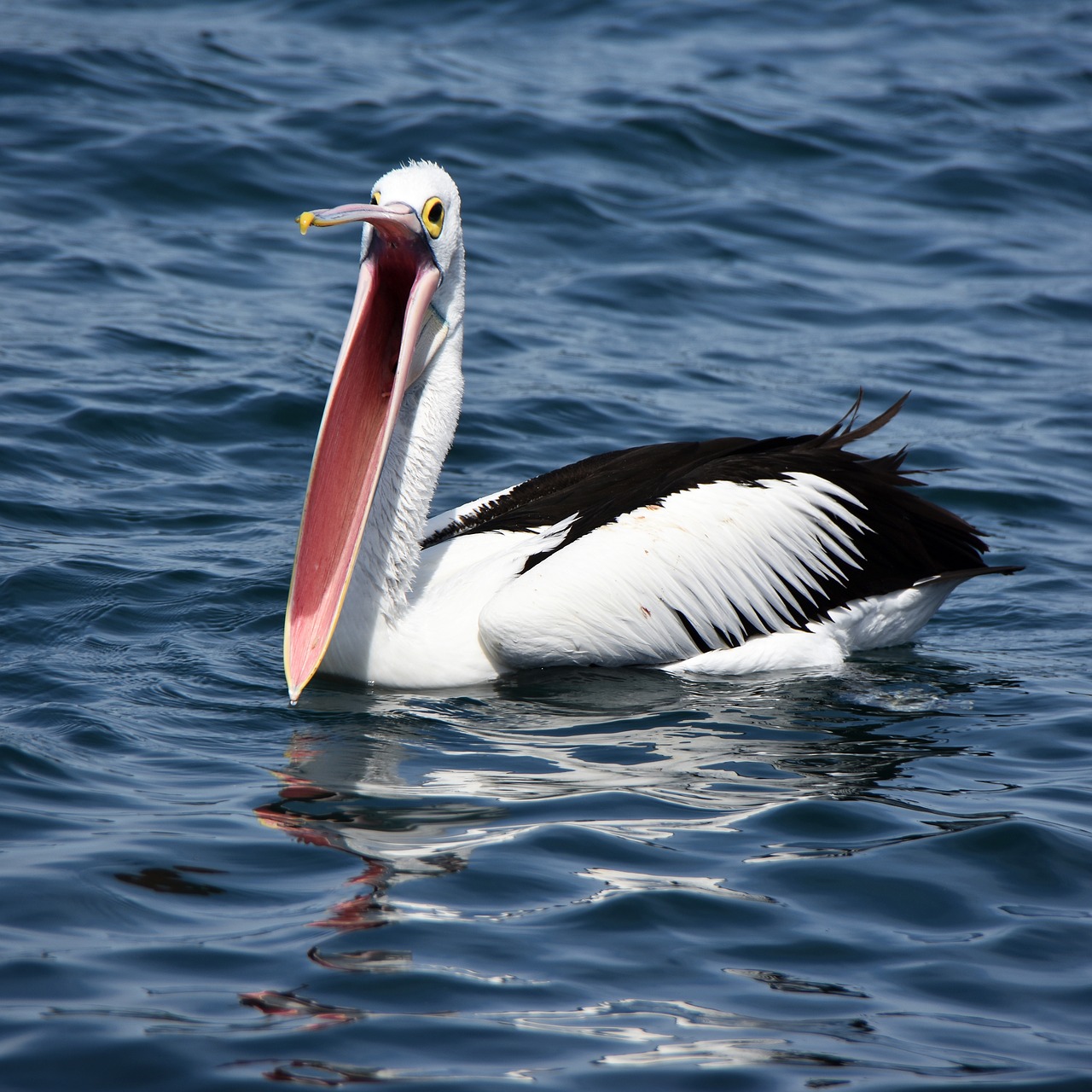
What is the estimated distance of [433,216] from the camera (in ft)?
17.9

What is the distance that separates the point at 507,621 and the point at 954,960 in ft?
6.85

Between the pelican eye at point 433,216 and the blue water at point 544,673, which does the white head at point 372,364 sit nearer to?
the pelican eye at point 433,216

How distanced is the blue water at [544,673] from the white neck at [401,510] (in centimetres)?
26

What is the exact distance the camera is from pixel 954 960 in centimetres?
378

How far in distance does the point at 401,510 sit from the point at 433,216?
101 centimetres

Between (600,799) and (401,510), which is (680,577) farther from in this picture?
(600,799)

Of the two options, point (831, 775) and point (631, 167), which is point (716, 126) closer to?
point (631, 167)

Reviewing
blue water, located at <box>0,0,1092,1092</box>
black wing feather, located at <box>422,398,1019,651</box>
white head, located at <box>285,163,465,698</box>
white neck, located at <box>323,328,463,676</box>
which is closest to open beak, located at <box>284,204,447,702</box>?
white head, located at <box>285,163,465,698</box>

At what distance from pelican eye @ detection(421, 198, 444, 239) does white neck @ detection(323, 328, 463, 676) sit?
39 centimetres

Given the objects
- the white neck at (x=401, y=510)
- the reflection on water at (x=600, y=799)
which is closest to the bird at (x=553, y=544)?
the white neck at (x=401, y=510)

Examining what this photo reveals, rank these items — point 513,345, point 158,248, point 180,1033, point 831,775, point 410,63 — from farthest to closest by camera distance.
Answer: point 410,63
point 158,248
point 513,345
point 831,775
point 180,1033

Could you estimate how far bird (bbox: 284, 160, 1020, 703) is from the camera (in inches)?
210

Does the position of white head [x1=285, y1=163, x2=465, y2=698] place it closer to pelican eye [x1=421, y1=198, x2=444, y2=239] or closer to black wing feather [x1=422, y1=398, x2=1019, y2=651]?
pelican eye [x1=421, y1=198, x2=444, y2=239]

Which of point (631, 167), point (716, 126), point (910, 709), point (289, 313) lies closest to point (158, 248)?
point (289, 313)
